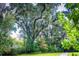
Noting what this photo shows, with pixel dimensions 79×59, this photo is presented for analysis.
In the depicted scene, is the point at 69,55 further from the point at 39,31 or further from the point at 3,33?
A: the point at 3,33

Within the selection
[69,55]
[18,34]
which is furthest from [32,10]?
[69,55]

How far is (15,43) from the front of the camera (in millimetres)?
1946

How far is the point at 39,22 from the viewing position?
196 centimetres

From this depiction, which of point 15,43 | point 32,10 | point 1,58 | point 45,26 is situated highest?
point 32,10

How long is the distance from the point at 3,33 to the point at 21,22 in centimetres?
21

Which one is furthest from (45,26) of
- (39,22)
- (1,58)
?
(1,58)

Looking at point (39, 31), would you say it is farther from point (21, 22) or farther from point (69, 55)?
point (69, 55)

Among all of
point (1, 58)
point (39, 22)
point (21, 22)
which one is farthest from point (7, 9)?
point (1, 58)

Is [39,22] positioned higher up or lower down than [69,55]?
higher up

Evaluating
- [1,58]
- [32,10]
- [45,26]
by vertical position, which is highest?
[32,10]

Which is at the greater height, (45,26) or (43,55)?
(45,26)

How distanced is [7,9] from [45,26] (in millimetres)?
418

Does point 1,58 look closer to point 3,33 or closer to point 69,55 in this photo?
point 3,33

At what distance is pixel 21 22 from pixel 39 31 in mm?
201
